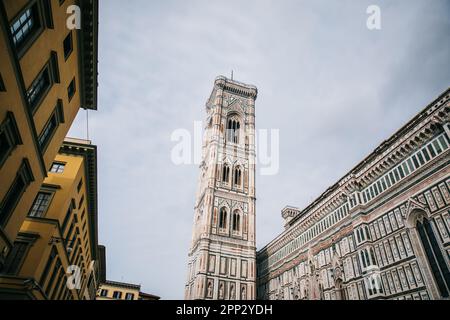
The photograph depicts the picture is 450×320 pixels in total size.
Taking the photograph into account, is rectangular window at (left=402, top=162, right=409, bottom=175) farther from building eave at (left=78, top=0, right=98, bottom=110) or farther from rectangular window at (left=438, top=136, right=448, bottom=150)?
building eave at (left=78, top=0, right=98, bottom=110)

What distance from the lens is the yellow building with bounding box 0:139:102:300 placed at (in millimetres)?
17438

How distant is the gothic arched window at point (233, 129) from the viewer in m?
→ 59.8

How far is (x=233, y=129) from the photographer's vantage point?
61.6 metres

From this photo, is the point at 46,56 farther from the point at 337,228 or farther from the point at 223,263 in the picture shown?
the point at 223,263

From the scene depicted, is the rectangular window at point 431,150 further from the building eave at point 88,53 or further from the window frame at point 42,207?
the window frame at point 42,207

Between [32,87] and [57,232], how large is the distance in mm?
11175

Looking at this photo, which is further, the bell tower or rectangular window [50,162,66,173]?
the bell tower

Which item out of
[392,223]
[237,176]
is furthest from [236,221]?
[392,223]

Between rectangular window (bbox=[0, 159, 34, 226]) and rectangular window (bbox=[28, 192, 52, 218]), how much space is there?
6.86m

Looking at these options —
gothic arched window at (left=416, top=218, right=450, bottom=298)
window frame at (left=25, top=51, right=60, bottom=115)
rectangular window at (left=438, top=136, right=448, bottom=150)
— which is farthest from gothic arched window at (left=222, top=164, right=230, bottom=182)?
window frame at (left=25, top=51, right=60, bottom=115)

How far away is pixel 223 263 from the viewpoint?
4531 centimetres

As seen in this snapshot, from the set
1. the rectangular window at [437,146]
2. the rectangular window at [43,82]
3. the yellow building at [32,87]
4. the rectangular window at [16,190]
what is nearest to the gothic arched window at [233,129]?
the rectangular window at [437,146]

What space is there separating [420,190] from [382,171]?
4.76 meters

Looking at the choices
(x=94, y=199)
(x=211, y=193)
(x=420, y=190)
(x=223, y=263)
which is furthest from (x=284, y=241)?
(x=94, y=199)
